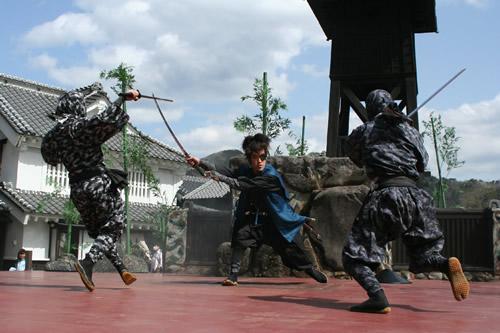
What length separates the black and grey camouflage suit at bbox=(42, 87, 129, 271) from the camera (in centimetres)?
471

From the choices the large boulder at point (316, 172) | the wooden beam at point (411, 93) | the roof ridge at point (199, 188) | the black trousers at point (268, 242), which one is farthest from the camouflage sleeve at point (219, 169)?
the roof ridge at point (199, 188)

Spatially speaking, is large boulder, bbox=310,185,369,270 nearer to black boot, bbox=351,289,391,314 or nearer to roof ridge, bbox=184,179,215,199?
black boot, bbox=351,289,391,314

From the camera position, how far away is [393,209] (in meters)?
3.60

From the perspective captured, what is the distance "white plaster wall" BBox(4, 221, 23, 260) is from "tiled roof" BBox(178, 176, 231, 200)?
9.99 meters

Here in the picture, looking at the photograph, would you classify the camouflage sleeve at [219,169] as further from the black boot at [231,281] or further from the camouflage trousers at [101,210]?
the black boot at [231,281]

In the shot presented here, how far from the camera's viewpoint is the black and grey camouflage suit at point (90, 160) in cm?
471

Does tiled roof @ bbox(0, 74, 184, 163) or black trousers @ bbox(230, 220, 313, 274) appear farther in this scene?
tiled roof @ bbox(0, 74, 184, 163)

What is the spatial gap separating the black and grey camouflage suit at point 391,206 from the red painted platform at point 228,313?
1.00 ft

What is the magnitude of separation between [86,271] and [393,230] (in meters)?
2.26

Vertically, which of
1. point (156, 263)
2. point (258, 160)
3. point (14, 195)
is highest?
point (14, 195)

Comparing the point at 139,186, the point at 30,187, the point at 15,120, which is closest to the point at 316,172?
the point at 15,120

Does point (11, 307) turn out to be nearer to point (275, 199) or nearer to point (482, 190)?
point (275, 199)

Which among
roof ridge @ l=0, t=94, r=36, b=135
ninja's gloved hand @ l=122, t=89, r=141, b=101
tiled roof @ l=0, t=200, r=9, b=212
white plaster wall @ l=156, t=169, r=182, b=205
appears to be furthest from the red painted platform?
white plaster wall @ l=156, t=169, r=182, b=205

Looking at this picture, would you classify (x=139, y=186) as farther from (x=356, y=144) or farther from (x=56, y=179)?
(x=356, y=144)
